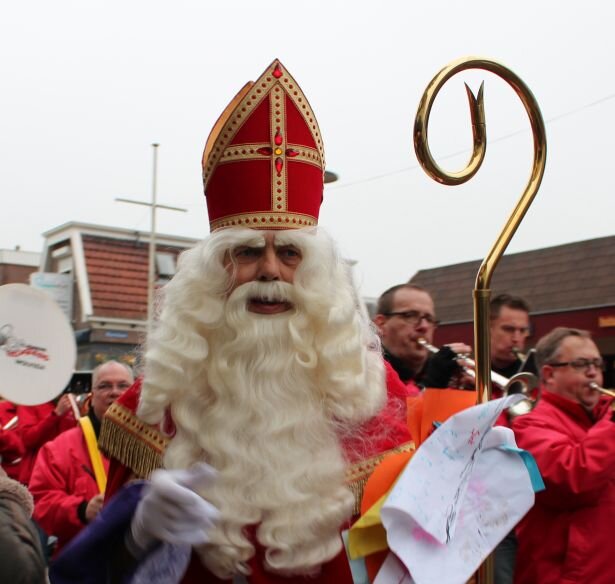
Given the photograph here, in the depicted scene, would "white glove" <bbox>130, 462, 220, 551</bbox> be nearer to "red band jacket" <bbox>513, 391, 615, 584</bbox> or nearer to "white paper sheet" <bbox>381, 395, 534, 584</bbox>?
"white paper sheet" <bbox>381, 395, 534, 584</bbox>

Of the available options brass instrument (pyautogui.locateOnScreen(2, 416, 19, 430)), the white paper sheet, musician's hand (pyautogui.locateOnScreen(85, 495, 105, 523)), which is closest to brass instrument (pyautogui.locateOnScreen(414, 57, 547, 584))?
the white paper sheet

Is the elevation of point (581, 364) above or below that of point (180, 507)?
above

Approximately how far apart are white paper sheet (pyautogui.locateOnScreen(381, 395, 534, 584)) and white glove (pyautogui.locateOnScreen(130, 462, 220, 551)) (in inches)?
15.0

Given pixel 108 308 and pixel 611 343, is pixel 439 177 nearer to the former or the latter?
pixel 611 343

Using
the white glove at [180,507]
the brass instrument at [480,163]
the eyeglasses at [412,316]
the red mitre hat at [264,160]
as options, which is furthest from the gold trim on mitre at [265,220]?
the eyeglasses at [412,316]

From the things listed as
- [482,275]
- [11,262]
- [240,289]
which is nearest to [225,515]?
[240,289]

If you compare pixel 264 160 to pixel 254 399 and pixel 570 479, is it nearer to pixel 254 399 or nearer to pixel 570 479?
pixel 254 399

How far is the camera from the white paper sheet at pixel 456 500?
191 centimetres

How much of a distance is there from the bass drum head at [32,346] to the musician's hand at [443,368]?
2.57 metres

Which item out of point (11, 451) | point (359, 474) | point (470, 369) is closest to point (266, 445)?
point (359, 474)

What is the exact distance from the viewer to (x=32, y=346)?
5070 mm

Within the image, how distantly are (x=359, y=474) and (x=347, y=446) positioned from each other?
85 mm

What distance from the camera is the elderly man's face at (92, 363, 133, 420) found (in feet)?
15.0

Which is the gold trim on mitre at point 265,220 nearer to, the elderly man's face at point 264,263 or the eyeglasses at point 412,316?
the elderly man's face at point 264,263
